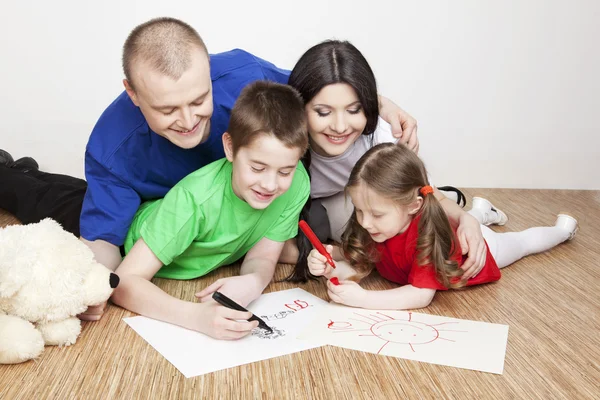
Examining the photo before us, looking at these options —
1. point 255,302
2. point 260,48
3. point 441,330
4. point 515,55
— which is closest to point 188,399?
point 255,302

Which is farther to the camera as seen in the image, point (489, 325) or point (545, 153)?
point (545, 153)

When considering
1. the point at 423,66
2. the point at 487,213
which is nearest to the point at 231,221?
the point at 487,213

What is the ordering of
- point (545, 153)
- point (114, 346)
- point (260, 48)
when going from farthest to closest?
point (545, 153)
point (260, 48)
point (114, 346)

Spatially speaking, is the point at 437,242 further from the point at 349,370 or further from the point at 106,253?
the point at 106,253

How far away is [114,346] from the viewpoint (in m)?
1.12

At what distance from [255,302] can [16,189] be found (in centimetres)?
89

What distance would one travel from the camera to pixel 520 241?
1.61 metres

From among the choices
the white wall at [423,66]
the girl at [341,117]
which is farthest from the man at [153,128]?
the white wall at [423,66]

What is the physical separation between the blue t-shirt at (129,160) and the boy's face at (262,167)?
20 cm

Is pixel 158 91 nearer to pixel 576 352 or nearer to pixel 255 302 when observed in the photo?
pixel 255 302

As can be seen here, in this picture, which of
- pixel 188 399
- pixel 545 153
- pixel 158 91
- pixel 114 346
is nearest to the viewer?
pixel 188 399

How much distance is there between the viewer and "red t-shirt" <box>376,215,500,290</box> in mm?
1291

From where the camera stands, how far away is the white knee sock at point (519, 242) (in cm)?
153

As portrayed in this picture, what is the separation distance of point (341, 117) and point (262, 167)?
0.26 m
